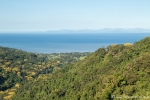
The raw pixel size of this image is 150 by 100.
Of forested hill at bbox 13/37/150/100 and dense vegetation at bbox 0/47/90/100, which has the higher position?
forested hill at bbox 13/37/150/100

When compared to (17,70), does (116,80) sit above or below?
above

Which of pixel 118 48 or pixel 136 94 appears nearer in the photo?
pixel 136 94

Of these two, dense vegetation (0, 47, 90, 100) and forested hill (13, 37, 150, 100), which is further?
dense vegetation (0, 47, 90, 100)

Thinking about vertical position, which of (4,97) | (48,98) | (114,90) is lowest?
(4,97)

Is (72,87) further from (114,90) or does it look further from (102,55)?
(114,90)

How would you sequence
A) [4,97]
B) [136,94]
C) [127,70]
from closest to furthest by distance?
[136,94], [127,70], [4,97]

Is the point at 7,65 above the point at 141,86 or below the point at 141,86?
below

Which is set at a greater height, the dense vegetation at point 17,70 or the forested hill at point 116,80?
the forested hill at point 116,80

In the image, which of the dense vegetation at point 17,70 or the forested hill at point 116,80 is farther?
the dense vegetation at point 17,70

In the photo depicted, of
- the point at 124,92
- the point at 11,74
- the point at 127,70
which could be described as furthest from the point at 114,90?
the point at 11,74

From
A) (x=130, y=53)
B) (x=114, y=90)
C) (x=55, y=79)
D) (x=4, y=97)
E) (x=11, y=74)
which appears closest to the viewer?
(x=114, y=90)

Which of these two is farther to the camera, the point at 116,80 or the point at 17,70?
the point at 17,70
